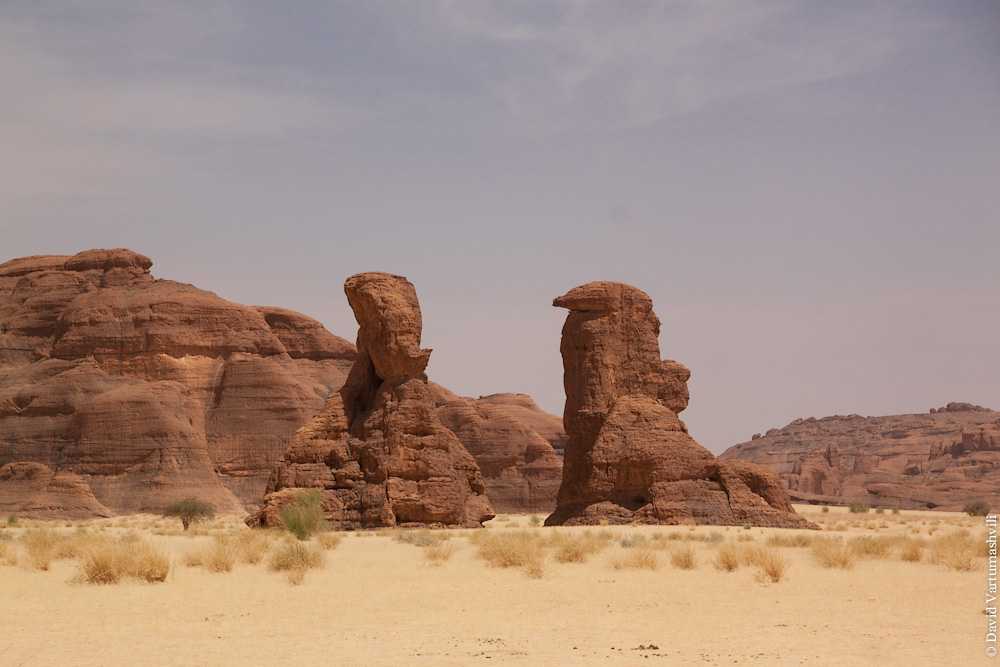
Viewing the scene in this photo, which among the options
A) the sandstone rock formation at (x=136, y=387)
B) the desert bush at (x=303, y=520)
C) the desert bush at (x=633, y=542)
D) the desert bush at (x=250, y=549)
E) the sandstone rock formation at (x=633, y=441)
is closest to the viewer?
the desert bush at (x=250, y=549)

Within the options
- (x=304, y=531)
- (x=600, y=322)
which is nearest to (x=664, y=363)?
(x=600, y=322)

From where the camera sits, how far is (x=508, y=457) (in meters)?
74.3

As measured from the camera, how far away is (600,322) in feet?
128

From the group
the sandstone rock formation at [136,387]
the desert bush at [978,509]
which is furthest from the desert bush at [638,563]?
the desert bush at [978,509]

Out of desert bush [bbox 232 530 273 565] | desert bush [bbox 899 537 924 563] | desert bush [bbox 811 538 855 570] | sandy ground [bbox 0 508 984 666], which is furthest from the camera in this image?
desert bush [bbox 899 537 924 563]

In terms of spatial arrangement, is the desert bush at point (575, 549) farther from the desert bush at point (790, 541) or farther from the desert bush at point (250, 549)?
the desert bush at point (250, 549)

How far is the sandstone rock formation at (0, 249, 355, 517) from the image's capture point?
214 feet

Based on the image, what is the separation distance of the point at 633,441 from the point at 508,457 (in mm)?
37452

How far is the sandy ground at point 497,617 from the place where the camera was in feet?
38.9

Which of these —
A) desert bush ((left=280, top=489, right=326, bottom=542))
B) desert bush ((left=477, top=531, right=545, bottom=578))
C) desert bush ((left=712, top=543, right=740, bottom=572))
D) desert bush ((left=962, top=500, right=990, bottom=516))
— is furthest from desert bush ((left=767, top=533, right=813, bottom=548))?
desert bush ((left=962, top=500, right=990, bottom=516))

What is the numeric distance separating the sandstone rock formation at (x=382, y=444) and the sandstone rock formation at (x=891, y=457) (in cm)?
1145

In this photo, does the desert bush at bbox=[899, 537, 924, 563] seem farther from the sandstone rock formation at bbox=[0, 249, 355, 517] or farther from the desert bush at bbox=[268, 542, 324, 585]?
the sandstone rock formation at bbox=[0, 249, 355, 517]

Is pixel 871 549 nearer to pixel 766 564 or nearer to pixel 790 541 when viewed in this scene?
pixel 790 541

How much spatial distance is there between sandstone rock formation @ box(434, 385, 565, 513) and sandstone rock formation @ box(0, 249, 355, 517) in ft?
31.4
